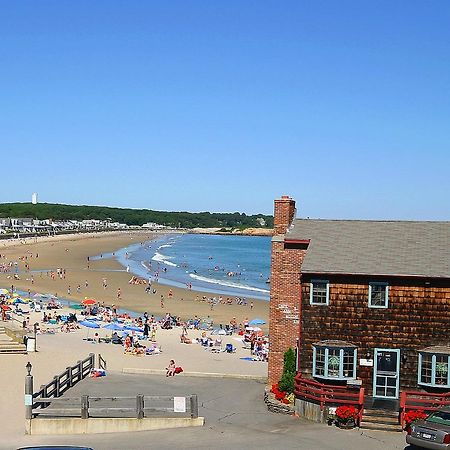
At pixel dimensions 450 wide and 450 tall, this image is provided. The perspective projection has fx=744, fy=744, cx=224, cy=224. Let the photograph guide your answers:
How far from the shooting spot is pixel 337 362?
66.9ft

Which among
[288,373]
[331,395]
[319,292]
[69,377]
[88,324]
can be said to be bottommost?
[88,324]

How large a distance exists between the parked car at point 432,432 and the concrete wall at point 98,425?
5.78 m

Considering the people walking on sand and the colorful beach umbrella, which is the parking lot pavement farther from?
the colorful beach umbrella

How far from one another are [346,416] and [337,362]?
66.8 inches

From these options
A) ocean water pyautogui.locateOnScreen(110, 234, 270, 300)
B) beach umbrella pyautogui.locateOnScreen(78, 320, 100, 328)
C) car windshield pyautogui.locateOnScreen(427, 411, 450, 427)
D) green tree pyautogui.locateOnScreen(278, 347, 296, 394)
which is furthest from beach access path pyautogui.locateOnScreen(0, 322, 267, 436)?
ocean water pyautogui.locateOnScreen(110, 234, 270, 300)

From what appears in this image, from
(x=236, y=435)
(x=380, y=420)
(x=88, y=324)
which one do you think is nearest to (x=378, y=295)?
(x=380, y=420)

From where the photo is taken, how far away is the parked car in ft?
53.4

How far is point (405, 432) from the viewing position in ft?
61.4

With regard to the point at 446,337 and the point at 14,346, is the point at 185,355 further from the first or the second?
the point at 446,337

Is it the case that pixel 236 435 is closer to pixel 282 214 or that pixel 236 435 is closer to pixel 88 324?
pixel 282 214

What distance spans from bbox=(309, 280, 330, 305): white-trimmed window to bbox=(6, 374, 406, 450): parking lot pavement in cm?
329

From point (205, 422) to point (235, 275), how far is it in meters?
78.8

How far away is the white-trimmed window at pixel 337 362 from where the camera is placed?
20.3 metres

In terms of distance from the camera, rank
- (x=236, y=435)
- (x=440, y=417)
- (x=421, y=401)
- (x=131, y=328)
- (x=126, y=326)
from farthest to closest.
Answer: (x=126, y=326), (x=131, y=328), (x=421, y=401), (x=236, y=435), (x=440, y=417)
